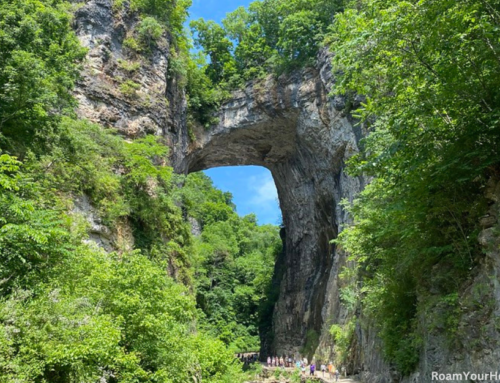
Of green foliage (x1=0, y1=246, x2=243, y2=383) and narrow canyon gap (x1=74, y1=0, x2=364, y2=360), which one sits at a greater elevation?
narrow canyon gap (x1=74, y1=0, x2=364, y2=360)

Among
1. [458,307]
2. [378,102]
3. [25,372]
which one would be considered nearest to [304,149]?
[378,102]

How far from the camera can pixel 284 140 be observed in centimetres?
2670

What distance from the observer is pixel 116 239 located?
1201cm

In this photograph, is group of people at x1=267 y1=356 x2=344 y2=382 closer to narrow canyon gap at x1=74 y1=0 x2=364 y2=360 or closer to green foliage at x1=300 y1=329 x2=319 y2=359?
green foliage at x1=300 y1=329 x2=319 y2=359

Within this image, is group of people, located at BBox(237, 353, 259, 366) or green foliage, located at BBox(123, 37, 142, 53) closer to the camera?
green foliage, located at BBox(123, 37, 142, 53)

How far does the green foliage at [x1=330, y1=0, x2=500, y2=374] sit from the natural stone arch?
41.3 feet

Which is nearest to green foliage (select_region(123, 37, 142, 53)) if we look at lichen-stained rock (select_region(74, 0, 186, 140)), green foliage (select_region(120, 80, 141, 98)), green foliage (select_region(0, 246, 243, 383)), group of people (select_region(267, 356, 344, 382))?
lichen-stained rock (select_region(74, 0, 186, 140))

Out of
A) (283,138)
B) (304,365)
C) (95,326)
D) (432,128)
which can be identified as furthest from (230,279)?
(432,128)

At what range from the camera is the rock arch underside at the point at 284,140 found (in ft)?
58.4

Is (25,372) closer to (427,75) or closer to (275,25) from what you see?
(427,75)

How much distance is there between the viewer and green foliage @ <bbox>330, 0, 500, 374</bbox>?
539 centimetres

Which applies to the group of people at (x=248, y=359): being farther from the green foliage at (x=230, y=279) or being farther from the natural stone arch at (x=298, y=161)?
the natural stone arch at (x=298, y=161)

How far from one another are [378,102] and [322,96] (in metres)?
16.0

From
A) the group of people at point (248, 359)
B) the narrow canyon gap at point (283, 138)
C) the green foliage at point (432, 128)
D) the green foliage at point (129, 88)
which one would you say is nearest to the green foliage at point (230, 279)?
the group of people at point (248, 359)
